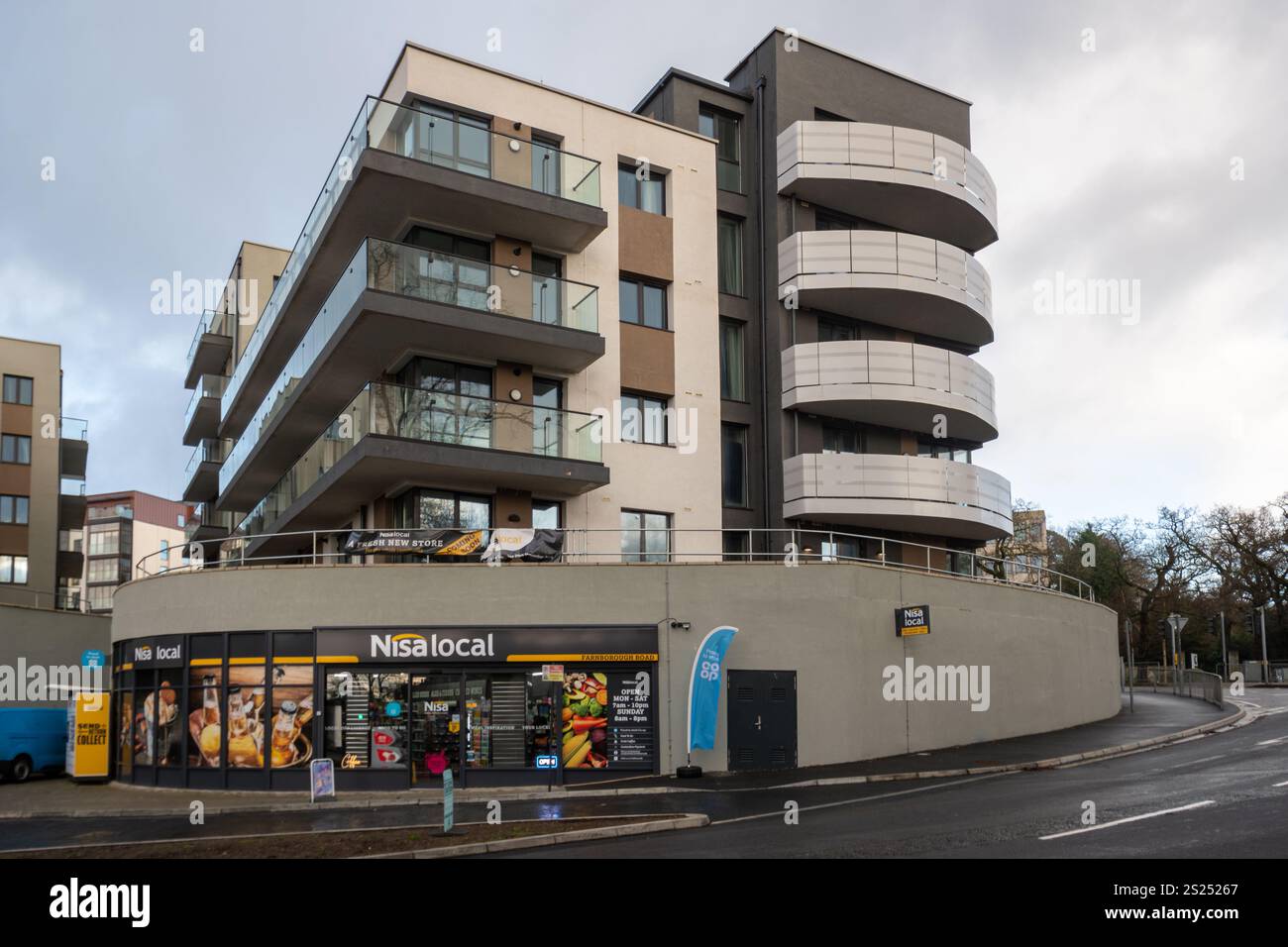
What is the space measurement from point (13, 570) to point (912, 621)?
44.5 meters

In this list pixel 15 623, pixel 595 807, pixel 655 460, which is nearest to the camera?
pixel 595 807

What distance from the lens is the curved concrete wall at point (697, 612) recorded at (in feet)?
75.3

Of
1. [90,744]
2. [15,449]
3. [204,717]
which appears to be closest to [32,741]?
[90,744]

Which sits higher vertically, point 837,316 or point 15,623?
point 837,316

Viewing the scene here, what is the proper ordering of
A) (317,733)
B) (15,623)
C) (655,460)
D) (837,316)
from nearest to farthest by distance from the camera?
(317,733) < (655,460) < (837,316) < (15,623)

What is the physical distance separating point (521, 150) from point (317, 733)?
12922 millimetres

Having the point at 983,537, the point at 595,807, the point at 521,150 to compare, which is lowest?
the point at 595,807

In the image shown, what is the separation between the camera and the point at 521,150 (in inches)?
1018

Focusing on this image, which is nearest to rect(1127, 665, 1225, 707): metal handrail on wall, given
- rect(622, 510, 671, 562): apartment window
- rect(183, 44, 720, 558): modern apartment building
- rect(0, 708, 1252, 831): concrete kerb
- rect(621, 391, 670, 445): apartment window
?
rect(0, 708, 1252, 831): concrete kerb

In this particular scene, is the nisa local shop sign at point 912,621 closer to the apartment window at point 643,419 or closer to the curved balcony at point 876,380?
the curved balcony at point 876,380

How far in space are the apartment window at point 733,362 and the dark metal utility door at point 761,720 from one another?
9363 mm
